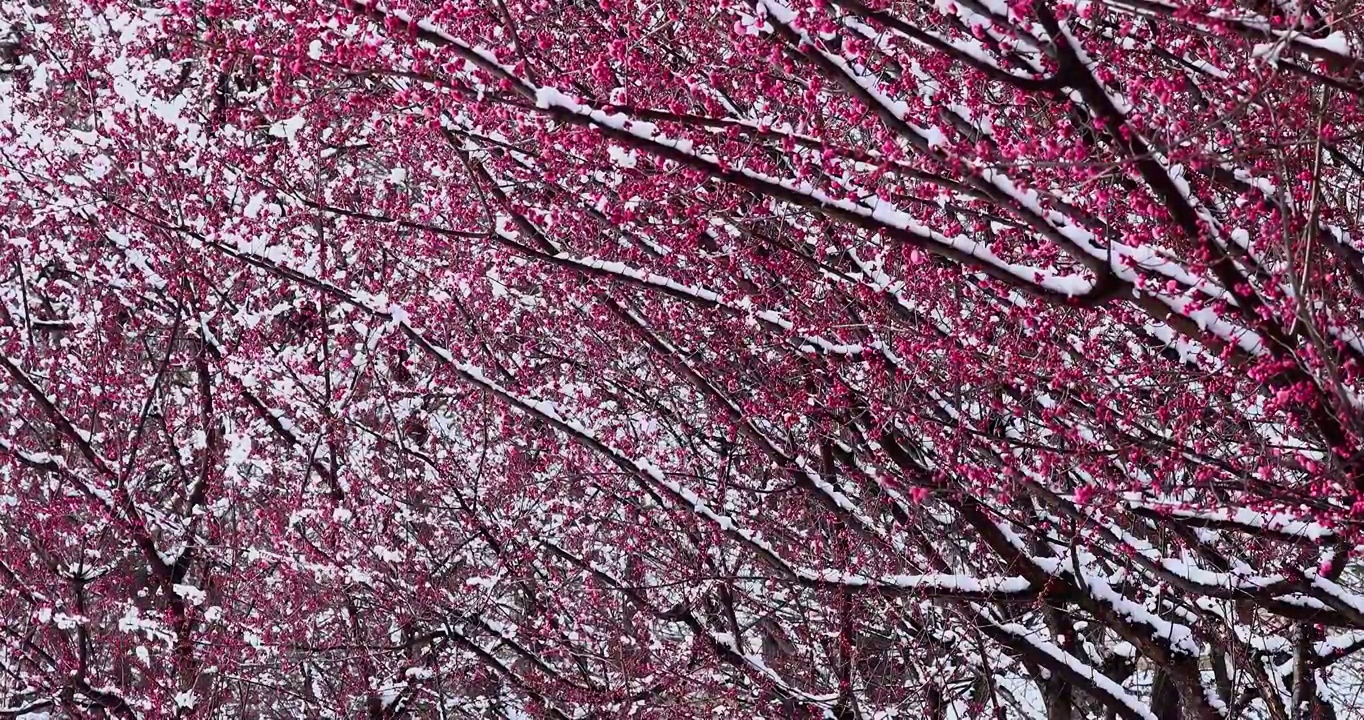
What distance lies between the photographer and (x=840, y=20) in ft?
15.0

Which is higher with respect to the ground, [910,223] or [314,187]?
[314,187]

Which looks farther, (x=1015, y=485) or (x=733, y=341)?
(x=733, y=341)

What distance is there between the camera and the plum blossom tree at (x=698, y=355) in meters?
3.84

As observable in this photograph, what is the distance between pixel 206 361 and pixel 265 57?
6.67m

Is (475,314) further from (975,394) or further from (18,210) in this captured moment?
(18,210)

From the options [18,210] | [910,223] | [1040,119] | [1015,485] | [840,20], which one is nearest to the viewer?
[910,223]

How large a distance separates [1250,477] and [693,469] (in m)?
4.66

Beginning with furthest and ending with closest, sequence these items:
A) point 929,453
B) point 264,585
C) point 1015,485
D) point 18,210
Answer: point 18,210, point 264,585, point 929,453, point 1015,485

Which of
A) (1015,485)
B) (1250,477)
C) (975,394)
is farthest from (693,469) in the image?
(1250,477)

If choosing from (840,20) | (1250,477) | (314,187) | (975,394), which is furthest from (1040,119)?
(314,187)

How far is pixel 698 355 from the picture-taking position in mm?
6867

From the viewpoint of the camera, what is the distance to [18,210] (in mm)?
10812

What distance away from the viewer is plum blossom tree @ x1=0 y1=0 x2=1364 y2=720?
3840 mm

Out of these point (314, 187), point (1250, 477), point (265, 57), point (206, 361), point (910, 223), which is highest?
point (314, 187)
